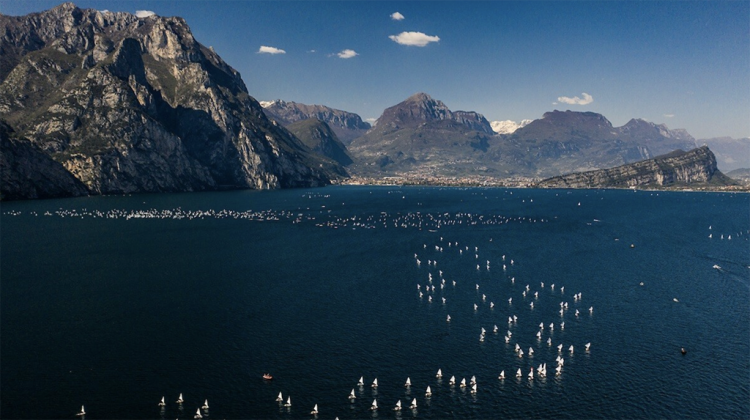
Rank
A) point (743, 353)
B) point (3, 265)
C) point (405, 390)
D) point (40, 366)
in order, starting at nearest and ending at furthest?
point (405, 390) → point (40, 366) → point (743, 353) → point (3, 265)

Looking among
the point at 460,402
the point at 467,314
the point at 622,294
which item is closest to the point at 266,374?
the point at 460,402

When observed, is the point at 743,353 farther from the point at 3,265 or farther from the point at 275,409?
the point at 3,265

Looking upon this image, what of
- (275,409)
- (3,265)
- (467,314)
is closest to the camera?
(275,409)

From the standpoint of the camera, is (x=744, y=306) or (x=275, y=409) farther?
(x=744, y=306)

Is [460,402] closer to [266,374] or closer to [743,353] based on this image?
[266,374]

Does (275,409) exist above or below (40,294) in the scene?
below

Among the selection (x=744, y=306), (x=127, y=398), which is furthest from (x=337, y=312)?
(x=744, y=306)
